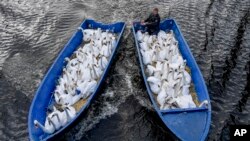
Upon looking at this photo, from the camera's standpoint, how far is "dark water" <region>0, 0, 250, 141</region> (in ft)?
44.8

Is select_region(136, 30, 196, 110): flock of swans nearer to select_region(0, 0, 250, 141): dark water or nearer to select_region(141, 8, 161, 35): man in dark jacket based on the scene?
select_region(141, 8, 161, 35): man in dark jacket

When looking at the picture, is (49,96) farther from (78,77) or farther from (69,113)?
(69,113)

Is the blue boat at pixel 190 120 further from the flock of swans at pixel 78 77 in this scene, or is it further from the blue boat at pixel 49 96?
the blue boat at pixel 49 96

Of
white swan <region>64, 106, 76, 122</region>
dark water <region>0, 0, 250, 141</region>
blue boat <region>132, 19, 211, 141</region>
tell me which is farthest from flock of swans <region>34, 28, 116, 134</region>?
blue boat <region>132, 19, 211, 141</region>

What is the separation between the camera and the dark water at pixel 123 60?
1366 centimetres

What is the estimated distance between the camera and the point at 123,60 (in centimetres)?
1780

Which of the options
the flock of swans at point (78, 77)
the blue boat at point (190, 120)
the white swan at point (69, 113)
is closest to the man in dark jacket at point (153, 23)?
the flock of swans at point (78, 77)

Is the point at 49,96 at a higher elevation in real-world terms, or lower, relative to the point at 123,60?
higher

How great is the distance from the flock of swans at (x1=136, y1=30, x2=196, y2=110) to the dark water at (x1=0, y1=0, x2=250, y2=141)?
1279 mm

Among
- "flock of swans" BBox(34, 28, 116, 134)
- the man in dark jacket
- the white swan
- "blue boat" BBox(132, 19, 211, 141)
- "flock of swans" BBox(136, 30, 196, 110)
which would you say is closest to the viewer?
"blue boat" BBox(132, 19, 211, 141)

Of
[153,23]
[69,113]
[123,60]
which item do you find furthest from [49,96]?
[153,23]

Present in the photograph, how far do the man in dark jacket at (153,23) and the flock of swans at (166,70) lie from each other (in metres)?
0.59

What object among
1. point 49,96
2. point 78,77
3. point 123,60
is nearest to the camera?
point 49,96

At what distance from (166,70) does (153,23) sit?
15.3 ft
